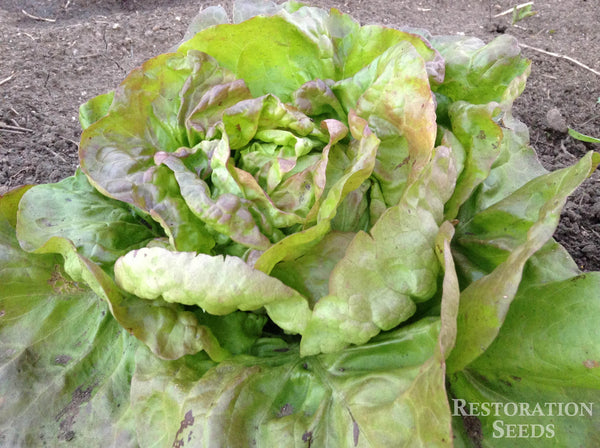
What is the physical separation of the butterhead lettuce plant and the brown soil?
1245 mm

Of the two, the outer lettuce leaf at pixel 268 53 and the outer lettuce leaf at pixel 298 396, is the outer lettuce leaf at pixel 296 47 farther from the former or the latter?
the outer lettuce leaf at pixel 298 396

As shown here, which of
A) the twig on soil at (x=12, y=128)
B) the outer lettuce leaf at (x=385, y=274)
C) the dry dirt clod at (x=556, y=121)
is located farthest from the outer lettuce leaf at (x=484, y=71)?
the twig on soil at (x=12, y=128)

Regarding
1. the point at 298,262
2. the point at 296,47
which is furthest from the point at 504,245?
the point at 296,47

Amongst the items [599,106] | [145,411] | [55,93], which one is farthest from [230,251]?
[599,106]

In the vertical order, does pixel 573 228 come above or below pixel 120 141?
below

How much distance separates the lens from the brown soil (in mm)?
3086

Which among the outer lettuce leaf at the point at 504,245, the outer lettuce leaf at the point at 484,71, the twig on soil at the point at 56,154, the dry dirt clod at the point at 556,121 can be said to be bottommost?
the twig on soil at the point at 56,154

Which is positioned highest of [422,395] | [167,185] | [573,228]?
[167,185]

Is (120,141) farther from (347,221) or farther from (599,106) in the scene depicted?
(599,106)

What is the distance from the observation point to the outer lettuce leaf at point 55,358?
5.46ft

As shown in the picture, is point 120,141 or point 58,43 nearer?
point 120,141

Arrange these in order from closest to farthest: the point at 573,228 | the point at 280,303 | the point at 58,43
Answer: the point at 280,303, the point at 573,228, the point at 58,43

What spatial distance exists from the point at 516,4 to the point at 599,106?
1.54m

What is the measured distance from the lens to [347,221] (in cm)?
166
